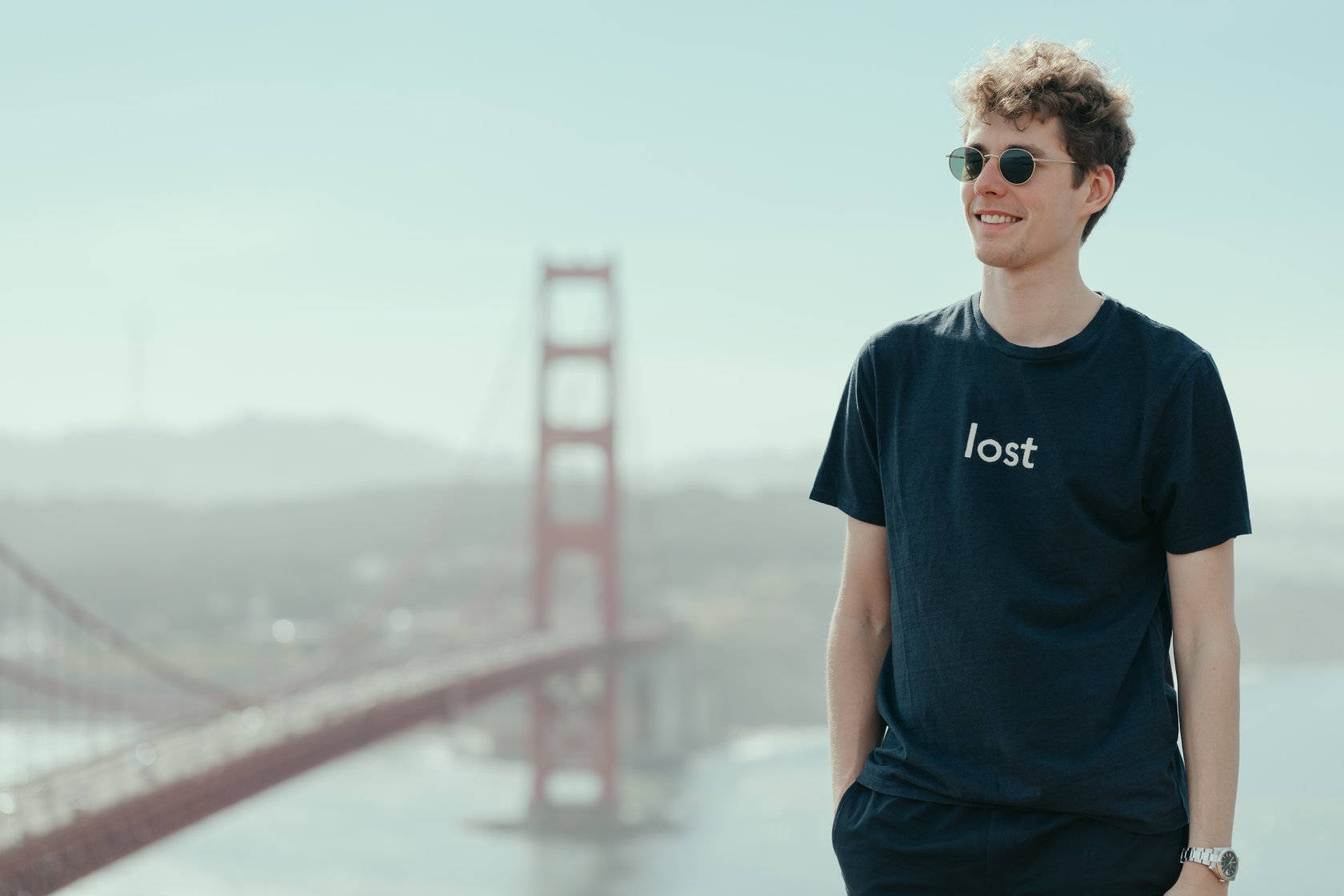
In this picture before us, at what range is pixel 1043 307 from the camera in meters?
0.97

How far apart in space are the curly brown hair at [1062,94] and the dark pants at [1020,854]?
41 centimetres

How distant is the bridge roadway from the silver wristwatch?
18.8 ft

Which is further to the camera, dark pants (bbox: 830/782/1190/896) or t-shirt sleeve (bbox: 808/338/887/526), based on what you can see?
t-shirt sleeve (bbox: 808/338/887/526)

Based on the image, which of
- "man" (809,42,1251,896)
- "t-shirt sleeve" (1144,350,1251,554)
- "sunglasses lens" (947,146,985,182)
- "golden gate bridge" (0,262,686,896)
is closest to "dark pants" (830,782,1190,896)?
"man" (809,42,1251,896)

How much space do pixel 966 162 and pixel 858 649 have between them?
0.34 meters

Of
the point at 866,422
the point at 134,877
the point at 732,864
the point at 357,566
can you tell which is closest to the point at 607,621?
the point at 732,864

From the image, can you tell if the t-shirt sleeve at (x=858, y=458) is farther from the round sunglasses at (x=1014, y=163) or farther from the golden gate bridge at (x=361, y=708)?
the golden gate bridge at (x=361, y=708)

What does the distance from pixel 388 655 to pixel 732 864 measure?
1276cm

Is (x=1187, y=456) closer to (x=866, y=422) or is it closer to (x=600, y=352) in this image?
(x=866, y=422)

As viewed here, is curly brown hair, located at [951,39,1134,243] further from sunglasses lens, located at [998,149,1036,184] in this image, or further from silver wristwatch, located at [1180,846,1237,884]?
silver wristwatch, located at [1180,846,1237,884]

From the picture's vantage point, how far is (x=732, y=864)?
76.4 feet

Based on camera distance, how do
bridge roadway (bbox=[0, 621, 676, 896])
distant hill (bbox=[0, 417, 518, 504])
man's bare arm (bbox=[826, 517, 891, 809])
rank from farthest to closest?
1. distant hill (bbox=[0, 417, 518, 504])
2. bridge roadway (bbox=[0, 621, 676, 896])
3. man's bare arm (bbox=[826, 517, 891, 809])

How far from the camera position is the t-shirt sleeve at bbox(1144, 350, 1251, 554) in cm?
92

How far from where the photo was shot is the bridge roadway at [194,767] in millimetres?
6164
